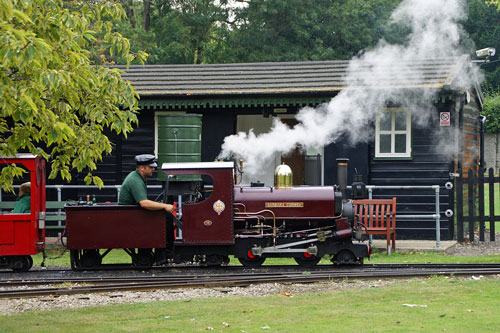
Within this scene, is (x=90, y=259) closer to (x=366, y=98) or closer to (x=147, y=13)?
(x=366, y=98)

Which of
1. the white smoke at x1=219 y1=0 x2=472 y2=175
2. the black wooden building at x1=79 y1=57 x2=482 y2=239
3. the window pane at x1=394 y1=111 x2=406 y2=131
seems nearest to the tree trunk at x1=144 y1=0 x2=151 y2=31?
the black wooden building at x1=79 y1=57 x2=482 y2=239

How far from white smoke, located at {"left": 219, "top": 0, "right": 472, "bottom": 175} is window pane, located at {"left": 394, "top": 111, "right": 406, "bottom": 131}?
319 mm

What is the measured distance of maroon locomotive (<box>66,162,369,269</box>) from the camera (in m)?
11.9

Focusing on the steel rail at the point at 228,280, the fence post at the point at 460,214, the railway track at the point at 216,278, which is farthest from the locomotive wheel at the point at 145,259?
the fence post at the point at 460,214

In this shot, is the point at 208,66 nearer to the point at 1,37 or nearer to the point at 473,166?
the point at 473,166

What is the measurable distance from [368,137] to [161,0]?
72.2ft

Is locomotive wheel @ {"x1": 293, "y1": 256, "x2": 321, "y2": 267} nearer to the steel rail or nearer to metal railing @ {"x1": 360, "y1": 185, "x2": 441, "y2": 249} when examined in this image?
the steel rail

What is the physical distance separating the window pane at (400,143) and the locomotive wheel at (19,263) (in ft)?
27.5

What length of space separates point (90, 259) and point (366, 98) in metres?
7.05

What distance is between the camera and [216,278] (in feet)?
35.7

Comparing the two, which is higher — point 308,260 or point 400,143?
point 400,143

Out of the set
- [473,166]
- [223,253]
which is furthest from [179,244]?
[473,166]

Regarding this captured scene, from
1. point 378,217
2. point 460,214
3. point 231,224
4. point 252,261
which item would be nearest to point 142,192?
point 231,224

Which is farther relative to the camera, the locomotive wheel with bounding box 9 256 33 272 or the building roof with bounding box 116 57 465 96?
the building roof with bounding box 116 57 465 96
